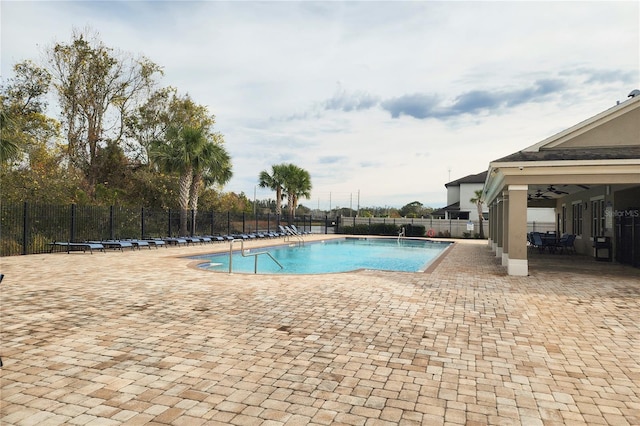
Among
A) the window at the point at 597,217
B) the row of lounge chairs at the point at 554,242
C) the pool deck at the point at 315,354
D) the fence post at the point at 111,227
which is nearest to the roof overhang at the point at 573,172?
the pool deck at the point at 315,354

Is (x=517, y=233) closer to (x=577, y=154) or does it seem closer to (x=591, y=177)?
(x=591, y=177)

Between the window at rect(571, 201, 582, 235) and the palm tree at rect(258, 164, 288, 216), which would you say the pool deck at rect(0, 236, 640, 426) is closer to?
the window at rect(571, 201, 582, 235)

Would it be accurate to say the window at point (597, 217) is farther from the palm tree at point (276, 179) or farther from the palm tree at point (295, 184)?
the palm tree at point (276, 179)

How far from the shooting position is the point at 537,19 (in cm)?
1088

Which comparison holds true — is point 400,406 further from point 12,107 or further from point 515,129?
point 12,107

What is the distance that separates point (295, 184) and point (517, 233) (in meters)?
28.2

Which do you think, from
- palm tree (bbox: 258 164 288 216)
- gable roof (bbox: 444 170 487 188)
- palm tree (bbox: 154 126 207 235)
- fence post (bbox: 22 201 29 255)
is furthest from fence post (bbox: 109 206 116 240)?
gable roof (bbox: 444 170 487 188)

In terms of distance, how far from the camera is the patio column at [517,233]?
1121cm

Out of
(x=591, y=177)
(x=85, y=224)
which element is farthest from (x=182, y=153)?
(x=591, y=177)

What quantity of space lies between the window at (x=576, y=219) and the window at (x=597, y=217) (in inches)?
71.6

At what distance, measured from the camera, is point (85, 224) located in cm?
1858

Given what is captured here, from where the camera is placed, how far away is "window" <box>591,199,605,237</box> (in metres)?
16.0

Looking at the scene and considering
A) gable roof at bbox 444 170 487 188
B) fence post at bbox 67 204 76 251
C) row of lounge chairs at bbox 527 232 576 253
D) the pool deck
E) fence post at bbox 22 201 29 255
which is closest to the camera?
the pool deck

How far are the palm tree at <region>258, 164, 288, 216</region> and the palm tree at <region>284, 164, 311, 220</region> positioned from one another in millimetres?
457
